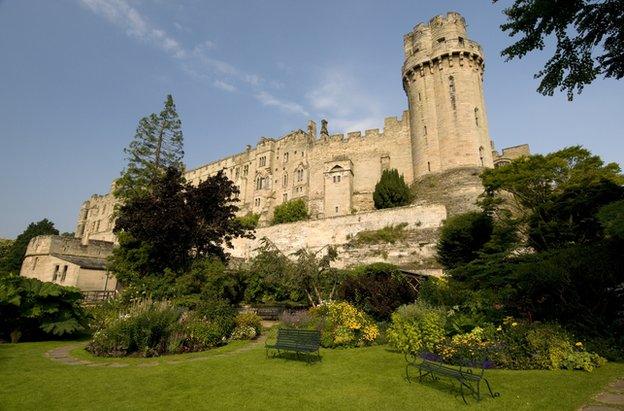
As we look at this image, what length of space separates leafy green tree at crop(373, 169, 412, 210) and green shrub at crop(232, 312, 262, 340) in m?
26.9

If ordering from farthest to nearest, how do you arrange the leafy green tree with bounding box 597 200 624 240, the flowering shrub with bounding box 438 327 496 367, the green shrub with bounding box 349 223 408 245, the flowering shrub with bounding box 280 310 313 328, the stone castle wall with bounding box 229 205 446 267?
the green shrub with bounding box 349 223 408 245 → the stone castle wall with bounding box 229 205 446 267 → the flowering shrub with bounding box 280 310 313 328 → the flowering shrub with bounding box 438 327 496 367 → the leafy green tree with bounding box 597 200 624 240

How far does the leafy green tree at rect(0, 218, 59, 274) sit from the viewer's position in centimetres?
4969

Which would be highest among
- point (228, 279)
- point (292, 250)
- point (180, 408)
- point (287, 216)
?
point (287, 216)

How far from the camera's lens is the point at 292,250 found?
35.1 m

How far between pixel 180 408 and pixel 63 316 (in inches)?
363

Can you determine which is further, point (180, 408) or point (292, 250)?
point (292, 250)

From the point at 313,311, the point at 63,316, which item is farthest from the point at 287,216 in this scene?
the point at 63,316

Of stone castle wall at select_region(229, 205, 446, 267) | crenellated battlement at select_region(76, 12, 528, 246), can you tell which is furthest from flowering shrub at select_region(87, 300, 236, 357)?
crenellated battlement at select_region(76, 12, 528, 246)

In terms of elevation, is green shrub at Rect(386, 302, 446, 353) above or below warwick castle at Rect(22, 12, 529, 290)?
below

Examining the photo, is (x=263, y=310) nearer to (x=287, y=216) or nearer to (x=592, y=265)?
(x=592, y=265)

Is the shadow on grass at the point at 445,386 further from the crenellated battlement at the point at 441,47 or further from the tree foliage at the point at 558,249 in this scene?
the crenellated battlement at the point at 441,47

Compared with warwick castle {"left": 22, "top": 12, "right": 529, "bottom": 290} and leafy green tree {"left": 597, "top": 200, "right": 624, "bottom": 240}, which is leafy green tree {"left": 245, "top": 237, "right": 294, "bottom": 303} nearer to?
warwick castle {"left": 22, "top": 12, "right": 529, "bottom": 290}

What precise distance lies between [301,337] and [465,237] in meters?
18.8

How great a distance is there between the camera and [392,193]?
3888 cm
